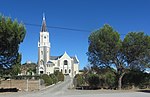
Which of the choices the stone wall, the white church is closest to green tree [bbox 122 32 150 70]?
the stone wall

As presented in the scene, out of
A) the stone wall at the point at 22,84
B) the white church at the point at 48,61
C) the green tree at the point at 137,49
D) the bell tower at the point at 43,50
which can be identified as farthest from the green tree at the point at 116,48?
the bell tower at the point at 43,50

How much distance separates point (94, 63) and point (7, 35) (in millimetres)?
14789

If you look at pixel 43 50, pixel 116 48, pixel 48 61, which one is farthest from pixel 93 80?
pixel 43 50

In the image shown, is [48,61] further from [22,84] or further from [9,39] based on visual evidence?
[9,39]

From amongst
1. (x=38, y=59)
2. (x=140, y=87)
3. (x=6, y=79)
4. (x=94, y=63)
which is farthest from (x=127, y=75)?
(x=38, y=59)

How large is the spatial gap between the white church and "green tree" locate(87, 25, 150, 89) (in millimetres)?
91100

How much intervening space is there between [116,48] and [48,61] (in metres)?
95.1

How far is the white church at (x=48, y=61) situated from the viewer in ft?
440

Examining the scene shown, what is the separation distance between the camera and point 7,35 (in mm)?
32625

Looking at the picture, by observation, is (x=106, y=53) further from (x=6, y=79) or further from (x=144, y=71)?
(x=6, y=79)

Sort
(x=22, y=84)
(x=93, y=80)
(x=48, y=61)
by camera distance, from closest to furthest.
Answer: (x=22, y=84) → (x=93, y=80) → (x=48, y=61)

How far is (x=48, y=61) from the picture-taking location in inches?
5281

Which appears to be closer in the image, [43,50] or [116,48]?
[116,48]

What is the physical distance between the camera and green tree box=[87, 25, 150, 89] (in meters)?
40.3
